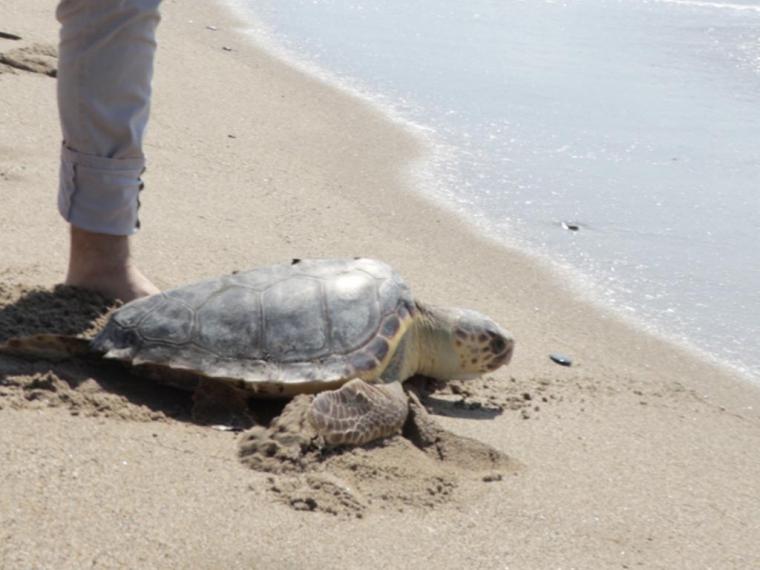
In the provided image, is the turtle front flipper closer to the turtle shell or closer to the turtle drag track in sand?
the turtle drag track in sand

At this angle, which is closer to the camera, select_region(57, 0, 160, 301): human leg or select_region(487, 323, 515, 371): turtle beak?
select_region(57, 0, 160, 301): human leg

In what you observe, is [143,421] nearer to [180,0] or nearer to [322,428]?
[322,428]

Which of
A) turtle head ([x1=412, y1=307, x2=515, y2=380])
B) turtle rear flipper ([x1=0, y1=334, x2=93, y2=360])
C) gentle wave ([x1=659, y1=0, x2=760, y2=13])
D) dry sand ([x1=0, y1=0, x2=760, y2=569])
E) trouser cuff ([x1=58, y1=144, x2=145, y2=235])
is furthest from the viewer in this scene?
gentle wave ([x1=659, y1=0, x2=760, y2=13])

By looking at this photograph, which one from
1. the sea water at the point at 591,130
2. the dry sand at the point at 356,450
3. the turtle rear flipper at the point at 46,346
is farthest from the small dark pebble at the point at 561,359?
the turtle rear flipper at the point at 46,346

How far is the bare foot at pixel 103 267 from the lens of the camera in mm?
3309

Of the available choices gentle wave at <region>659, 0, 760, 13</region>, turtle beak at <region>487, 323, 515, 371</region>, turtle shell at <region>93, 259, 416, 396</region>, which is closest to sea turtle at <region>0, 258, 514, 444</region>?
turtle shell at <region>93, 259, 416, 396</region>

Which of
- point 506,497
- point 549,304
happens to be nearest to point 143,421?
point 506,497

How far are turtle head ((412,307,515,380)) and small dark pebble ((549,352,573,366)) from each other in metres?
0.40

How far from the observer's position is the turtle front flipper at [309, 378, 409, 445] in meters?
2.80

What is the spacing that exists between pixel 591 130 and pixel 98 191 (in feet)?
13.8

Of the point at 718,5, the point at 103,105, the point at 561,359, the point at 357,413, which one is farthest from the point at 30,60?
the point at 718,5

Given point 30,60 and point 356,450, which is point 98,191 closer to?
point 356,450

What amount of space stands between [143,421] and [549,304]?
6.83ft

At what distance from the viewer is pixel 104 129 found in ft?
10.5
